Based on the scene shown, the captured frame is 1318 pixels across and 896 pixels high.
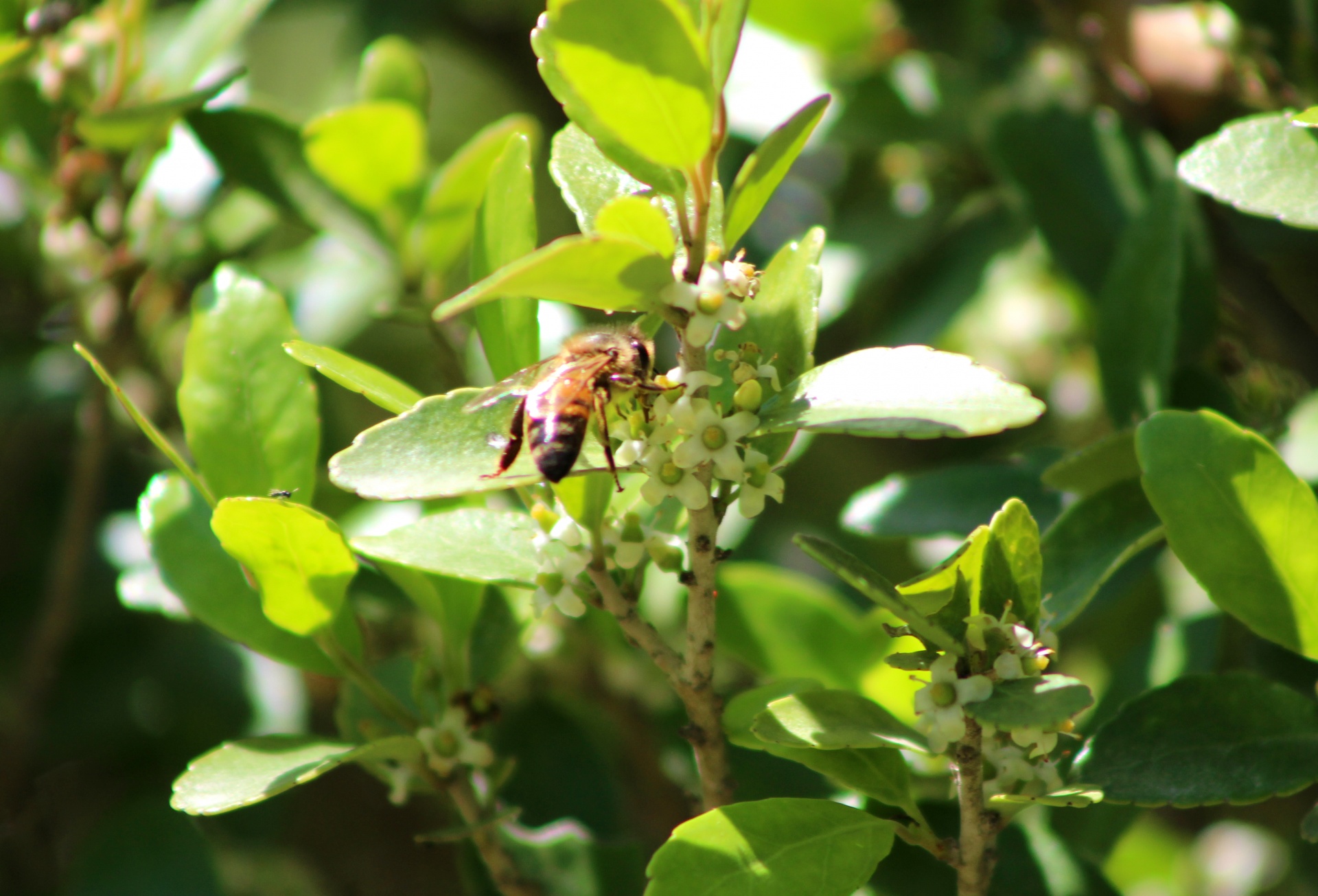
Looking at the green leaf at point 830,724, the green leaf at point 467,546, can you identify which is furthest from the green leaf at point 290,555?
the green leaf at point 830,724

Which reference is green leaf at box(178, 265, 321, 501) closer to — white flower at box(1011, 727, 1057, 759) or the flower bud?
the flower bud

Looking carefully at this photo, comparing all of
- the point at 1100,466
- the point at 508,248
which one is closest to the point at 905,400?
the point at 508,248

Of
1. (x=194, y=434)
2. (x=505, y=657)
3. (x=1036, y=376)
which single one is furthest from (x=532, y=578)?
(x=1036, y=376)

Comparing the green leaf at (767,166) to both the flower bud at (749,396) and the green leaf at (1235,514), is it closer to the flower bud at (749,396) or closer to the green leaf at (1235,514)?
the flower bud at (749,396)

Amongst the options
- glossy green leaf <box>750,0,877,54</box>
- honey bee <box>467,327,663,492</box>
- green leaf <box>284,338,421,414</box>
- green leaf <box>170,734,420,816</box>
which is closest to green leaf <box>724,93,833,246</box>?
honey bee <box>467,327,663,492</box>

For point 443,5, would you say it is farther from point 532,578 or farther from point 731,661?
point 532,578
